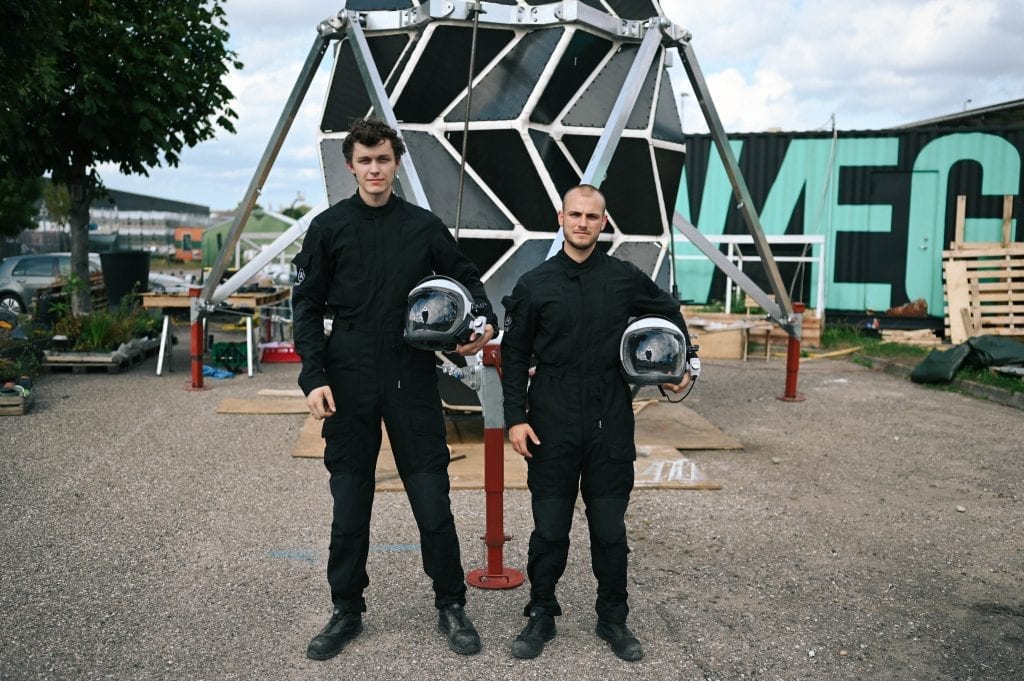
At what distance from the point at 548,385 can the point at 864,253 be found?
13.3m

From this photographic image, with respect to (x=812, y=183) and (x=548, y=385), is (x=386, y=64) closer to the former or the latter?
(x=548, y=385)

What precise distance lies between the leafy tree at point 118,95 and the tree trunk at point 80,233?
0.6 inches

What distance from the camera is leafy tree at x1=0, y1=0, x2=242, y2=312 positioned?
10609 mm

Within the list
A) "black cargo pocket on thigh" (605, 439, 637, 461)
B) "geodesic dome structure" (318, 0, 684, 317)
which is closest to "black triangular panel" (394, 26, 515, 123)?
"geodesic dome structure" (318, 0, 684, 317)

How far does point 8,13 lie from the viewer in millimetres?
4965

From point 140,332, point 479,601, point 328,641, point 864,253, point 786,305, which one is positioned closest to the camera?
point 328,641

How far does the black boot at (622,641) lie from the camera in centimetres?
341

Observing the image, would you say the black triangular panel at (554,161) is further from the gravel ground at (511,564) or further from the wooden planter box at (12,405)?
the wooden planter box at (12,405)

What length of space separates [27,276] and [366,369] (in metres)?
16.4

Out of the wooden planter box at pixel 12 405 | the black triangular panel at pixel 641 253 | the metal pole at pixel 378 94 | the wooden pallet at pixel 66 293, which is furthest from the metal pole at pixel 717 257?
the wooden pallet at pixel 66 293

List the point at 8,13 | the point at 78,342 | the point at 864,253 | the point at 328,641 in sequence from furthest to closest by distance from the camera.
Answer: the point at 864,253 → the point at 78,342 → the point at 8,13 → the point at 328,641

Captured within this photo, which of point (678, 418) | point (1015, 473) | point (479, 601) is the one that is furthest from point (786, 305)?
point (479, 601)

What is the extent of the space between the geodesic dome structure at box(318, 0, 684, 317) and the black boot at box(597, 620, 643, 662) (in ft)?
10.7

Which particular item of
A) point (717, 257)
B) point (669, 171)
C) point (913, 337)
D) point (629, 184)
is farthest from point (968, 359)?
point (629, 184)
